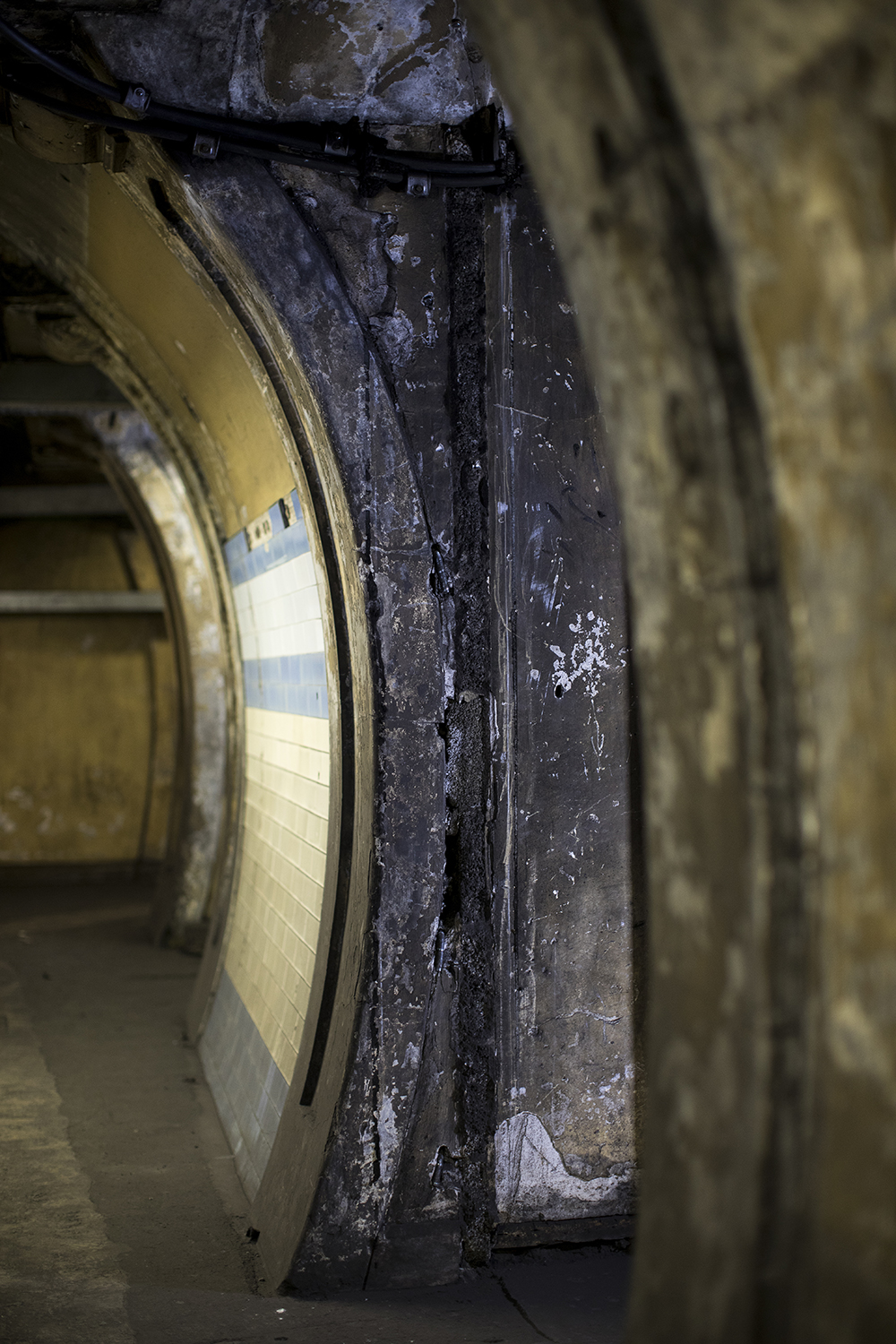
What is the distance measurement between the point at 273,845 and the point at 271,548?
4.35 ft

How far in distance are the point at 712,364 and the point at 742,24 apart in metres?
0.30

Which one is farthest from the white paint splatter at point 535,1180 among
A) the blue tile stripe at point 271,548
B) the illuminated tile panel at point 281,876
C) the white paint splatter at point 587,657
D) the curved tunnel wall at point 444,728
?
the blue tile stripe at point 271,548

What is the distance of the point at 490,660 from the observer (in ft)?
10.4

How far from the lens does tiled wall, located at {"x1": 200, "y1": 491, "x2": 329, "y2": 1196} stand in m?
3.87

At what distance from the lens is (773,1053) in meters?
1.12

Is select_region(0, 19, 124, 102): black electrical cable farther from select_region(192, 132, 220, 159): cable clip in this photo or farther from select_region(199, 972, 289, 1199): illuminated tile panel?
select_region(199, 972, 289, 1199): illuminated tile panel

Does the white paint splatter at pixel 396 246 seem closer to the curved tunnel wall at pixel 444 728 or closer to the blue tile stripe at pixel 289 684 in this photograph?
the curved tunnel wall at pixel 444 728

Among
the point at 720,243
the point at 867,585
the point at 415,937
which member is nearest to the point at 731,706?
the point at 867,585

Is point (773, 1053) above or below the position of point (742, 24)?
below

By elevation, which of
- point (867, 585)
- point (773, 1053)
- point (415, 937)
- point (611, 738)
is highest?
point (867, 585)

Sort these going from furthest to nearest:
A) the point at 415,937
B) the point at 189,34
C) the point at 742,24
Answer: the point at 415,937, the point at 189,34, the point at 742,24

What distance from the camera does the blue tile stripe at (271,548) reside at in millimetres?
3984

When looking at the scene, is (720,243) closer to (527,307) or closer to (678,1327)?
(678,1327)

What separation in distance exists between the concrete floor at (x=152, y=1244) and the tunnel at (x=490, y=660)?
0.06ft
